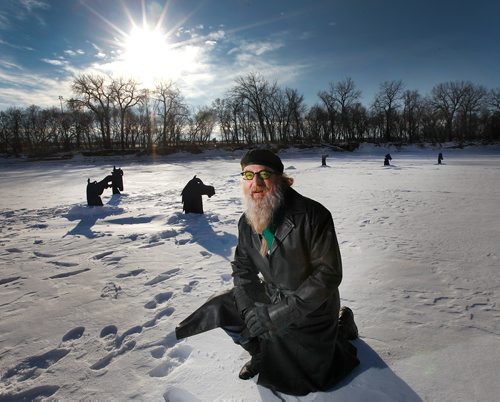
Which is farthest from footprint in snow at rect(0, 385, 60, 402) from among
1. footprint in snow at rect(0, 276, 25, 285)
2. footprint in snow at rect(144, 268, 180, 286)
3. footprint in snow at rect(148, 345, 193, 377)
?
footprint in snow at rect(0, 276, 25, 285)

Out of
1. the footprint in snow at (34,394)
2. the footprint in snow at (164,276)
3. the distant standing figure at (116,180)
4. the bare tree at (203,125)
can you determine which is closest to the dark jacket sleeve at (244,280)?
the footprint in snow at (34,394)

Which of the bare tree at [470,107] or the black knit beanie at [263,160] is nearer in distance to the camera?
the black knit beanie at [263,160]

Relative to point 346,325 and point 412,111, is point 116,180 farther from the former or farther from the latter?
point 412,111

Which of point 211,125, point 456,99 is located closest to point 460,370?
point 211,125

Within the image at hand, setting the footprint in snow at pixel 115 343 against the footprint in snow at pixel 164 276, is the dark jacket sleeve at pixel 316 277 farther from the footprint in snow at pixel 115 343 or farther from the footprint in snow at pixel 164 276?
the footprint in snow at pixel 164 276

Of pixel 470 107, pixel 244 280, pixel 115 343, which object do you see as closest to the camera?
pixel 244 280

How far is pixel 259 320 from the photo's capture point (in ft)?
6.20

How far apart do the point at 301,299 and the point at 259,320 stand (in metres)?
0.31

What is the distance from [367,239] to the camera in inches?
214

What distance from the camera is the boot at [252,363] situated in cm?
219

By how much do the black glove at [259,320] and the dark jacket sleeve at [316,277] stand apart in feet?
0.13

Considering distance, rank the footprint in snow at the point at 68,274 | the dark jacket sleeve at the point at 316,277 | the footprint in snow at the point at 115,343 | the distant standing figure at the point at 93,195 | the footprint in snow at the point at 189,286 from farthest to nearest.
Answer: the distant standing figure at the point at 93,195, the footprint in snow at the point at 68,274, the footprint in snow at the point at 189,286, the footprint in snow at the point at 115,343, the dark jacket sleeve at the point at 316,277

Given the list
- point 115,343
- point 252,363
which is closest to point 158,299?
point 115,343

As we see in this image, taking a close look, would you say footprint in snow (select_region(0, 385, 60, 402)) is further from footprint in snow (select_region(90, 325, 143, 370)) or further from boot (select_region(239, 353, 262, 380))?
boot (select_region(239, 353, 262, 380))
